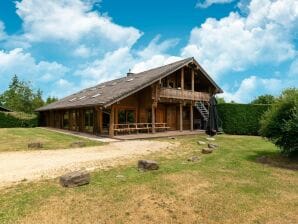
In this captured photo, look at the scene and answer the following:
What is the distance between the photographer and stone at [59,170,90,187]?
7.69 m

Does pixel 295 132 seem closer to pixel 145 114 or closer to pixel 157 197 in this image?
pixel 157 197

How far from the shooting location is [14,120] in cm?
3594

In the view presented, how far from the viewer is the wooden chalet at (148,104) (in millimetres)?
21828

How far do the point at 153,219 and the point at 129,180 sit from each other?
273cm

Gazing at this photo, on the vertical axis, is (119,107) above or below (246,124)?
above

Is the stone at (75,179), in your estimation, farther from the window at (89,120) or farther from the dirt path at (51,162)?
the window at (89,120)

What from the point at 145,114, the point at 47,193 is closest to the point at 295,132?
the point at 47,193

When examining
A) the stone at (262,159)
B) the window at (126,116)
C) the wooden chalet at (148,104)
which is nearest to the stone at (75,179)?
the stone at (262,159)

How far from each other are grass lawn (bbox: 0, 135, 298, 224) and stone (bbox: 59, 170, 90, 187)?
175mm

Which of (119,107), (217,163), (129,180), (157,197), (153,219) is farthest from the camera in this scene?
(119,107)

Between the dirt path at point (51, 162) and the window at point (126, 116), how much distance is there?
10499mm

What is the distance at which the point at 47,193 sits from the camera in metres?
7.15

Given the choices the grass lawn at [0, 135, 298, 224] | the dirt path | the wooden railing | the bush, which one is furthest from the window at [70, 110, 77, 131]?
the bush

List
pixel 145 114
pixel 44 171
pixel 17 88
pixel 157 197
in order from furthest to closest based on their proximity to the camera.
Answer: pixel 17 88 → pixel 145 114 → pixel 44 171 → pixel 157 197
